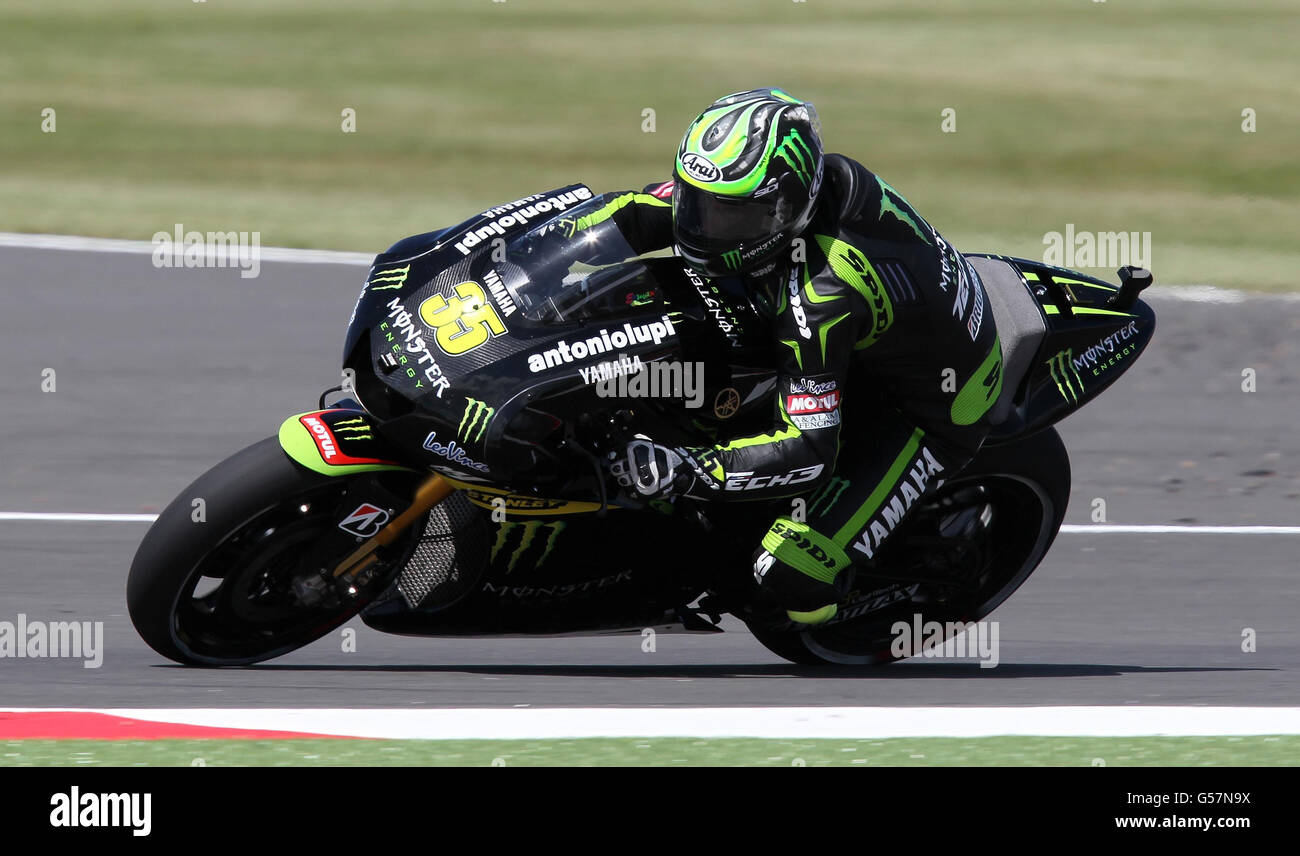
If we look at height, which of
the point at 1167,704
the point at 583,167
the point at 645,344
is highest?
the point at 583,167

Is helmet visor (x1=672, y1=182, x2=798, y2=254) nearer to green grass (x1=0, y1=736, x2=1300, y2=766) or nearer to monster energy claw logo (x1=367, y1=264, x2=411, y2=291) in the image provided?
monster energy claw logo (x1=367, y1=264, x2=411, y2=291)

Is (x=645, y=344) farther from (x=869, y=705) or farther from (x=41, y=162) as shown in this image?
(x=41, y=162)

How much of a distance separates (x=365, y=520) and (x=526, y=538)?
1.50 ft

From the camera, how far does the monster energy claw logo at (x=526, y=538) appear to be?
5086 mm

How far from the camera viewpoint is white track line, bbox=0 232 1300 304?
11.0 meters

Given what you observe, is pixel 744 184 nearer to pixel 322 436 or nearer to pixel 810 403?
pixel 810 403

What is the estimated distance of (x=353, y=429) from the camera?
4902 mm

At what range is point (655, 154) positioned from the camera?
15.6 meters

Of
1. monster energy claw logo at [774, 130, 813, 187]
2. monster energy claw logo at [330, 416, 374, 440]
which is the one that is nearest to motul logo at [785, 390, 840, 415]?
monster energy claw logo at [774, 130, 813, 187]
